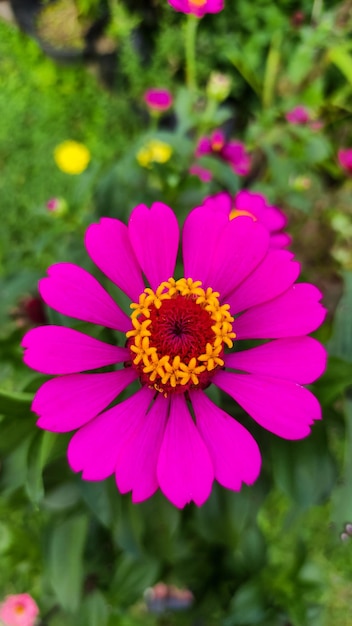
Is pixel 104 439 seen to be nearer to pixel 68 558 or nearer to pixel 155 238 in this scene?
pixel 155 238

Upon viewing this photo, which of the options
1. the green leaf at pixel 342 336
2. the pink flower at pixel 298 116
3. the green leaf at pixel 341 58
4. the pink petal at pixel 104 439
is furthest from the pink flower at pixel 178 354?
the green leaf at pixel 341 58

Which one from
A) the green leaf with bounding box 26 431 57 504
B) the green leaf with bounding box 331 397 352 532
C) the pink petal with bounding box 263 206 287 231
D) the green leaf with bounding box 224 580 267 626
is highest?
the pink petal with bounding box 263 206 287 231

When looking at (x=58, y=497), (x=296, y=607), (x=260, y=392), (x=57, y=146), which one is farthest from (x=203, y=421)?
(x=57, y=146)

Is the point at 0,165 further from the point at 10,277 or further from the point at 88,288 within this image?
the point at 88,288

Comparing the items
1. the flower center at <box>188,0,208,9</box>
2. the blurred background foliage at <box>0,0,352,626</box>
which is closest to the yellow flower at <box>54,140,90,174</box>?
the blurred background foliage at <box>0,0,352,626</box>

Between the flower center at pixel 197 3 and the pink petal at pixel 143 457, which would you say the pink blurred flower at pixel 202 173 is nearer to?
the flower center at pixel 197 3

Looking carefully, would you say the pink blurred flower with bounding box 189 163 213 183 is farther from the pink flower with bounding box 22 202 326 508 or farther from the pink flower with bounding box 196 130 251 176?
the pink flower with bounding box 22 202 326 508
